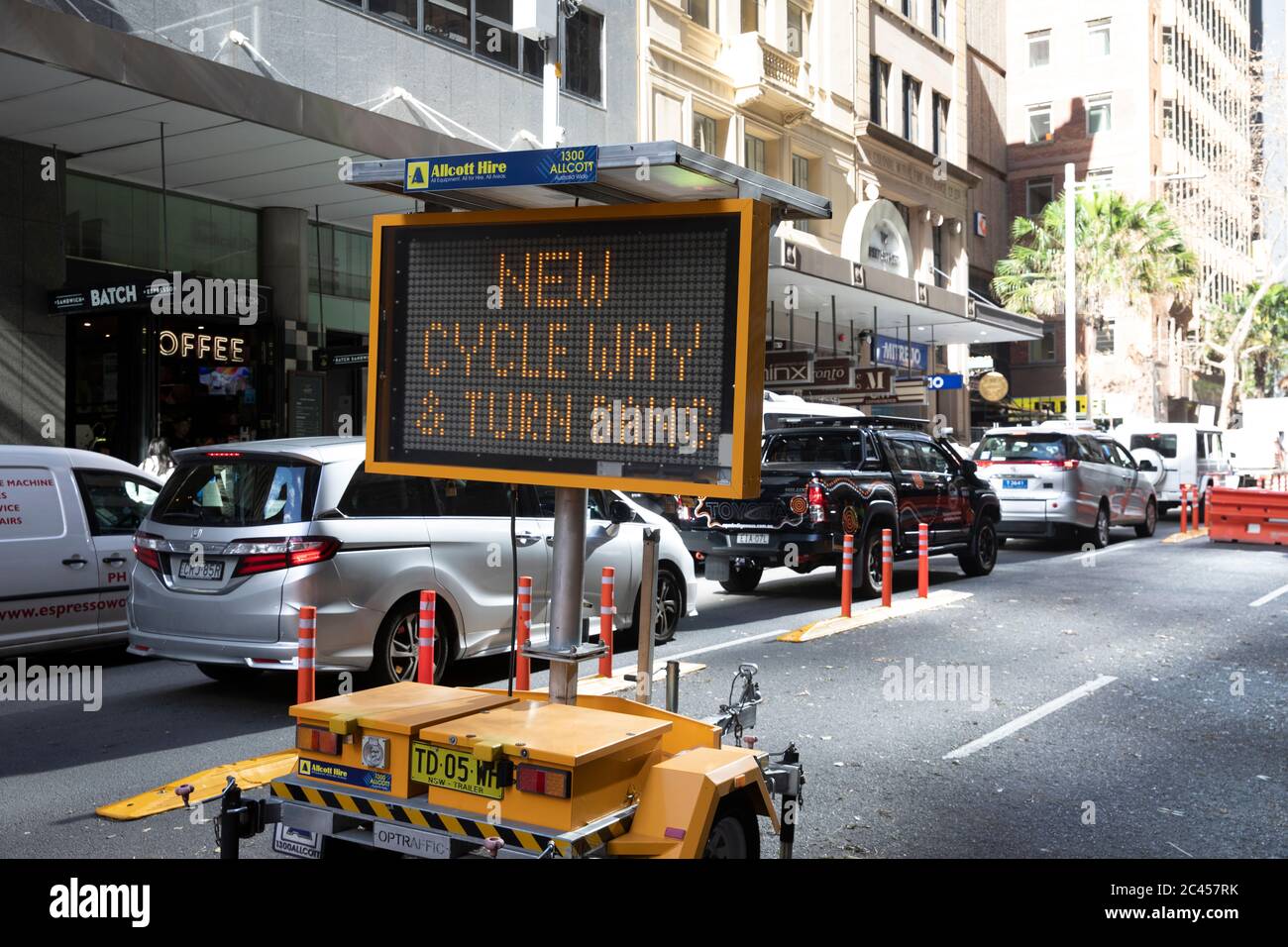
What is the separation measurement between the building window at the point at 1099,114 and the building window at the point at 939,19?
1591 cm

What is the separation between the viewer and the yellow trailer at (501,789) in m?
3.96

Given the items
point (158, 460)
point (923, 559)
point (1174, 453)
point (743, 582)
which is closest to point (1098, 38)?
point (1174, 453)

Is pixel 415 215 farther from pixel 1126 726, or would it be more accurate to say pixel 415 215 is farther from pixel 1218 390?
pixel 1218 390

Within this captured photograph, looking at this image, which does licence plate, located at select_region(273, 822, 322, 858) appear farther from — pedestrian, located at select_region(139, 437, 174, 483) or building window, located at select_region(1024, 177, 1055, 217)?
building window, located at select_region(1024, 177, 1055, 217)

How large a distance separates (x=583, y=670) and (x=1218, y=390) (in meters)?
61.1

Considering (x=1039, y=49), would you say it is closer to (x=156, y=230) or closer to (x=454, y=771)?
(x=156, y=230)

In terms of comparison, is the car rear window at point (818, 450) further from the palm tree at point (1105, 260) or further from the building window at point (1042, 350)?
the building window at point (1042, 350)

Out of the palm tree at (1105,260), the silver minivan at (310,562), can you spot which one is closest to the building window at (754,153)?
the palm tree at (1105,260)

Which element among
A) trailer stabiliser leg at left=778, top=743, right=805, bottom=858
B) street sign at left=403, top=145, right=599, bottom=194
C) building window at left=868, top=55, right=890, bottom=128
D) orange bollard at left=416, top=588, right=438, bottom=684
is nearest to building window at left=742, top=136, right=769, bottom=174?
building window at left=868, top=55, right=890, bottom=128

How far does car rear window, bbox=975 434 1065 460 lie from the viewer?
64.8 ft

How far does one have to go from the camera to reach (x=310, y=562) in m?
7.80

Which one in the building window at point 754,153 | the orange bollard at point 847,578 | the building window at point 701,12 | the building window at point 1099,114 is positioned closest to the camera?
the orange bollard at point 847,578
